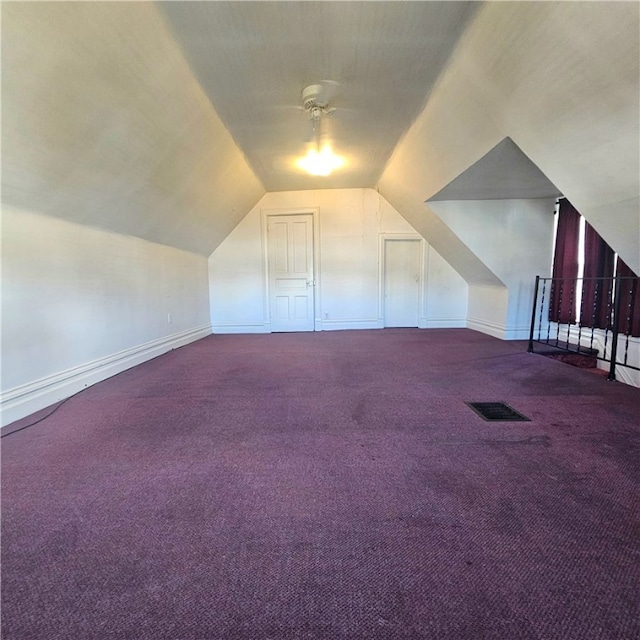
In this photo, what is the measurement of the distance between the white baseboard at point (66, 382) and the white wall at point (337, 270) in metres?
1.93

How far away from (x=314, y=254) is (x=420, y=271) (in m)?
2.04

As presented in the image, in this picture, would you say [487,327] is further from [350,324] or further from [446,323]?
[350,324]

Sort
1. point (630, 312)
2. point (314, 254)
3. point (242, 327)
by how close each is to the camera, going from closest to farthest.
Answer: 1. point (630, 312)
2. point (314, 254)
3. point (242, 327)

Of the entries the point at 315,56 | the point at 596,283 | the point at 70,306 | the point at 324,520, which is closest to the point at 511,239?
the point at 596,283

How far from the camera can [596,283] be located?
387 cm

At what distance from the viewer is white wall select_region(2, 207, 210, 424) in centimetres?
220

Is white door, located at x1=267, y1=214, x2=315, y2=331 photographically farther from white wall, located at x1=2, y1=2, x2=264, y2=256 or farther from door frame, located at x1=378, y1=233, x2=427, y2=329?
white wall, located at x1=2, y1=2, x2=264, y2=256

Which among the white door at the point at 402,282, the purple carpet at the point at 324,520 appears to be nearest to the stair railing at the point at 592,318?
the purple carpet at the point at 324,520

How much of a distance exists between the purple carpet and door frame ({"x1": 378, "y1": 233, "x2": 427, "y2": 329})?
3.53 m

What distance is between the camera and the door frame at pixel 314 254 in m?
5.70

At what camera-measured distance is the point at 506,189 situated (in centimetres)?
399

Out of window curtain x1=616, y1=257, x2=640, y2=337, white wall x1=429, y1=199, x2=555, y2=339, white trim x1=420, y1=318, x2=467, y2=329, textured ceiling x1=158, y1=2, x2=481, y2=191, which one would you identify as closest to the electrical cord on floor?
textured ceiling x1=158, y1=2, x2=481, y2=191

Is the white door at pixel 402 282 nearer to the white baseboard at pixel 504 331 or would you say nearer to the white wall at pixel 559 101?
the white baseboard at pixel 504 331

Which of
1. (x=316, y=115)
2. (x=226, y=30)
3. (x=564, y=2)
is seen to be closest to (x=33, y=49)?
(x=226, y=30)
